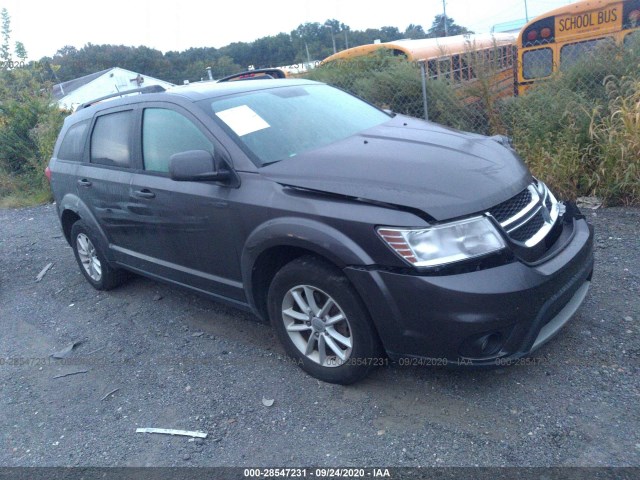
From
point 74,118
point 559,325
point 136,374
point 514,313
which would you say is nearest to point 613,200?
point 559,325

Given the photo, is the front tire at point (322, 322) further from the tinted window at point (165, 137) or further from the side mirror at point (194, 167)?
the tinted window at point (165, 137)

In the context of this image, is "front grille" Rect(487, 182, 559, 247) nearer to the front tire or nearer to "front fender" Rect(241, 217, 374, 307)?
"front fender" Rect(241, 217, 374, 307)

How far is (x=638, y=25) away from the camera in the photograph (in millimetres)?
8180

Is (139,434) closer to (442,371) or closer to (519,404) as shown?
(442,371)

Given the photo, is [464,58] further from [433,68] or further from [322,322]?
[322,322]

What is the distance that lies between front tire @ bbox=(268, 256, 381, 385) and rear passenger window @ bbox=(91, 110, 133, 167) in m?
1.93

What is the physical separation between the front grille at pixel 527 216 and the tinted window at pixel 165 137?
1909 mm

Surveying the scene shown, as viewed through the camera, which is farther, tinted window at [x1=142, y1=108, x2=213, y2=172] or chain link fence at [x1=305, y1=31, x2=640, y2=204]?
chain link fence at [x1=305, y1=31, x2=640, y2=204]

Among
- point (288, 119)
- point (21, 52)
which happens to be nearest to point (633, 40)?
point (288, 119)

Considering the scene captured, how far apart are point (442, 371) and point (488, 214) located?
1061 mm

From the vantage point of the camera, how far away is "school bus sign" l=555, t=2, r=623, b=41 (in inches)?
340

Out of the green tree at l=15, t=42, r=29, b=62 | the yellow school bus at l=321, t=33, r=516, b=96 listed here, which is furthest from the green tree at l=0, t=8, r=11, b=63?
the yellow school bus at l=321, t=33, r=516, b=96

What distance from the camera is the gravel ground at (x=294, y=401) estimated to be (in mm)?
2904

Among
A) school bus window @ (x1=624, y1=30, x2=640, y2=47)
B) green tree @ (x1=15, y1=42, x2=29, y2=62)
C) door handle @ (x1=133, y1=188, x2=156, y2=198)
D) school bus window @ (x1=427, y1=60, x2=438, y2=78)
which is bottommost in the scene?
door handle @ (x1=133, y1=188, x2=156, y2=198)
